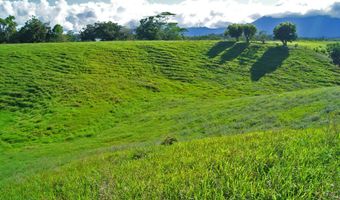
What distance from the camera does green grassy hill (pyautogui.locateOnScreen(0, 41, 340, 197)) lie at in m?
35.1

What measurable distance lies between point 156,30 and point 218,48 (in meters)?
50.6

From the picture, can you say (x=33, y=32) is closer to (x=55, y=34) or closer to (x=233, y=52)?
(x=55, y=34)

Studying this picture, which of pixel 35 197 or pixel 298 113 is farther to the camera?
pixel 298 113

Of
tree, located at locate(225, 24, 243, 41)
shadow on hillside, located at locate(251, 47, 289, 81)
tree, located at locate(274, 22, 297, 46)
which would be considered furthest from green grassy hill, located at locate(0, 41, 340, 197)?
tree, located at locate(225, 24, 243, 41)

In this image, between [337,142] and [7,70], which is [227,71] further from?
[337,142]

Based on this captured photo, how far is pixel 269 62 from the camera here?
98.5m

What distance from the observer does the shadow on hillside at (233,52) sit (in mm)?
99875

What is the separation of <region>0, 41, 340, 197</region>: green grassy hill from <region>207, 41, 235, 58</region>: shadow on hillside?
306 millimetres

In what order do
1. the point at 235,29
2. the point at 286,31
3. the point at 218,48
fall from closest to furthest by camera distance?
the point at 218,48 → the point at 286,31 → the point at 235,29

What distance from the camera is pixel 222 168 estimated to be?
339 inches

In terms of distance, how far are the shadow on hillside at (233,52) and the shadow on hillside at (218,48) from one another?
1581mm

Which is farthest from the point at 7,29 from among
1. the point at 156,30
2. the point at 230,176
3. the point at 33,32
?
the point at 230,176

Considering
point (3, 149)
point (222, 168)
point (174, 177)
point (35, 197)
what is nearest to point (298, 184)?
point (222, 168)

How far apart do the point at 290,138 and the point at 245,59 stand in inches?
3570
